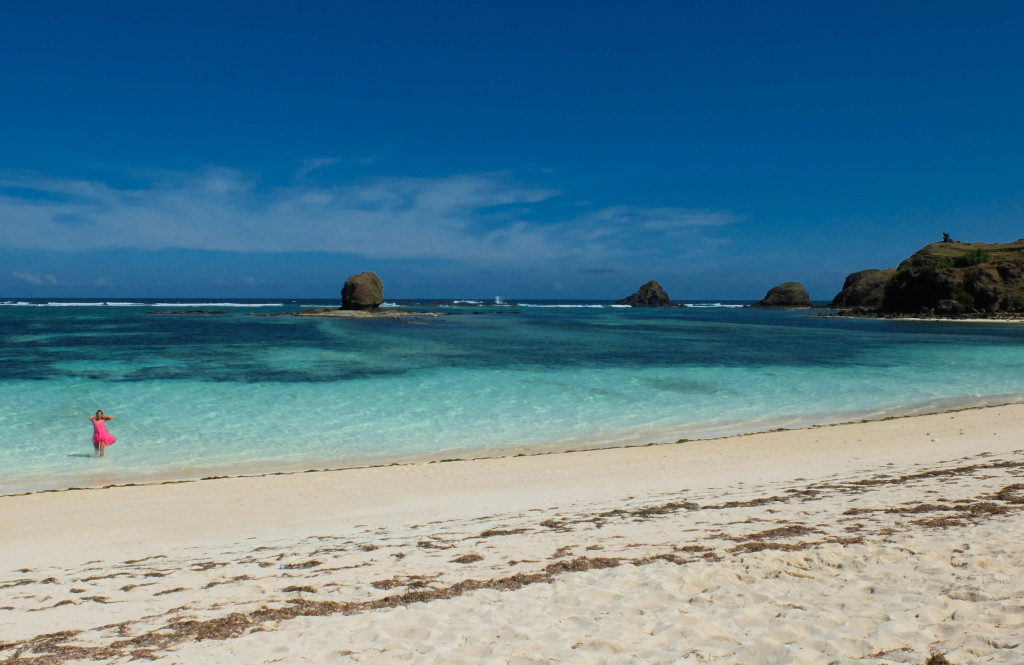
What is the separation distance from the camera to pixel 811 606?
4.99 m

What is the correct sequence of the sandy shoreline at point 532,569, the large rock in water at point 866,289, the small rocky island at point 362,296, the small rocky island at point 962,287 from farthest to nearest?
the large rock in water at point 866,289
the small rocky island at point 362,296
the small rocky island at point 962,287
the sandy shoreline at point 532,569

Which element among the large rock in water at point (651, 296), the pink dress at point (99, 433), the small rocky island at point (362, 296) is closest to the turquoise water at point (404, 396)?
the pink dress at point (99, 433)

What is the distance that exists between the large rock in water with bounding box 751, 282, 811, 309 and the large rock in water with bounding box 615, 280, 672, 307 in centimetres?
3037

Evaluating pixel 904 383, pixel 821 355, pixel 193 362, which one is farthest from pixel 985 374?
pixel 193 362

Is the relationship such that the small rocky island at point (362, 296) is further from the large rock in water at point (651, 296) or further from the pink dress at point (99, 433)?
the large rock in water at point (651, 296)

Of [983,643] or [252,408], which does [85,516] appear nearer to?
[252,408]

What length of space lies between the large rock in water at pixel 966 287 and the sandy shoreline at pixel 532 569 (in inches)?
3687

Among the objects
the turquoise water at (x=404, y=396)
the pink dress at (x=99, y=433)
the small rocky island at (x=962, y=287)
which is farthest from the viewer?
the small rocky island at (x=962, y=287)

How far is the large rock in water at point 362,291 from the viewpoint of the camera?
3529 inches

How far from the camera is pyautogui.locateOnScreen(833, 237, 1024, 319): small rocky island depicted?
84125 mm

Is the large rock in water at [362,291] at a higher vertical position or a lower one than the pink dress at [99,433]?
higher

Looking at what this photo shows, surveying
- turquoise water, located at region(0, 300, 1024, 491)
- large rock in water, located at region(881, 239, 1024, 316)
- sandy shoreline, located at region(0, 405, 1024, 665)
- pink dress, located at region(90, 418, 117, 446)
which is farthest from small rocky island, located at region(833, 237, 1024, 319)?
pink dress, located at region(90, 418, 117, 446)

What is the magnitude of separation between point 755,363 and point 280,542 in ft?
99.6

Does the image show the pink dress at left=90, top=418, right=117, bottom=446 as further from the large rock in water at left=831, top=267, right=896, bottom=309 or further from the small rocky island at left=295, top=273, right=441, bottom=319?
the large rock in water at left=831, top=267, right=896, bottom=309
